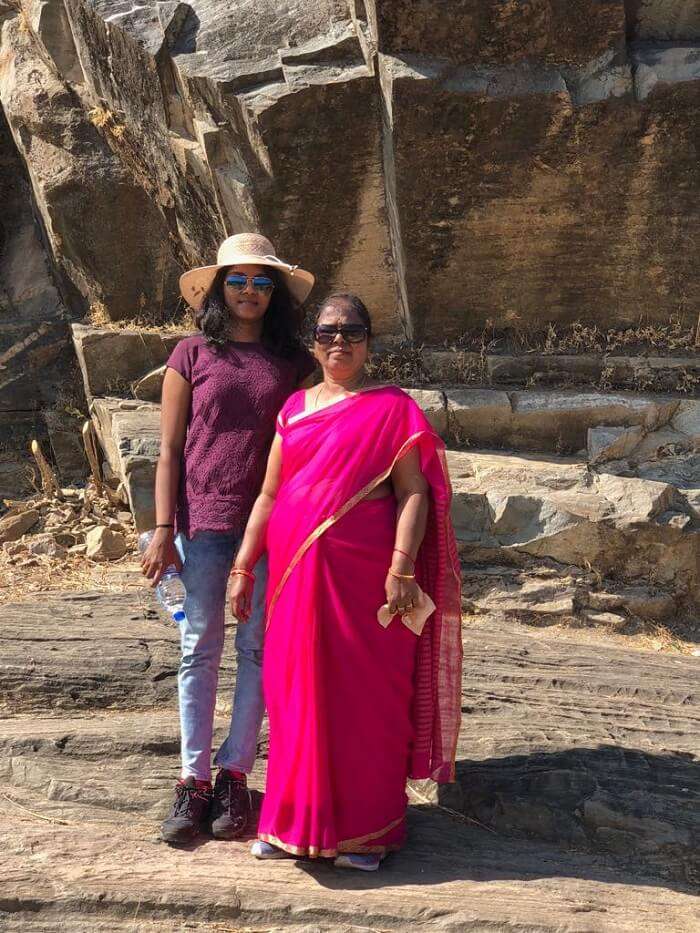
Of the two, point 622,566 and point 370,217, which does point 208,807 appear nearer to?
point 622,566

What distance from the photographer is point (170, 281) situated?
7.72m

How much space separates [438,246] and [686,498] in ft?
6.39

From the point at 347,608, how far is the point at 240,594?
0.37 meters

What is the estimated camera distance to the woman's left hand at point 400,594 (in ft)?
9.56

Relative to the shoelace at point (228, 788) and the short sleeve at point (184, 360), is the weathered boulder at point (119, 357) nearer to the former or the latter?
the short sleeve at point (184, 360)

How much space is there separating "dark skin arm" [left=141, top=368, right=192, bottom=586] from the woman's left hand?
767mm

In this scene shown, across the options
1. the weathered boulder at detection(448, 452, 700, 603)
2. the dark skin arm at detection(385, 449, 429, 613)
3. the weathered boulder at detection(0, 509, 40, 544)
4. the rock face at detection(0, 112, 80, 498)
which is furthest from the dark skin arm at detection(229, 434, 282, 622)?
the rock face at detection(0, 112, 80, 498)

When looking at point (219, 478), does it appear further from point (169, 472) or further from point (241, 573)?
point (241, 573)

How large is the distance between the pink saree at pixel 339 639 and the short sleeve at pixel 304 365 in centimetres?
31

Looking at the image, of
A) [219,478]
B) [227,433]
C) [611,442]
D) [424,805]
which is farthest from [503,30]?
[424,805]

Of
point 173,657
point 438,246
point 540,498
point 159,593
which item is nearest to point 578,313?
point 438,246

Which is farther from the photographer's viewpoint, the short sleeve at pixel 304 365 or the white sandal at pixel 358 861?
the short sleeve at pixel 304 365

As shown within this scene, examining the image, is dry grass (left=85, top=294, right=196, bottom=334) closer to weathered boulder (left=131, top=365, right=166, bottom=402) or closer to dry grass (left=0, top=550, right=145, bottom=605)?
weathered boulder (left=131, top=365, right=166, bottom=402)

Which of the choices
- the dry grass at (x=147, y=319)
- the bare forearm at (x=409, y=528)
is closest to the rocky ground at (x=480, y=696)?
the dry grass at (x=147, y=319)
